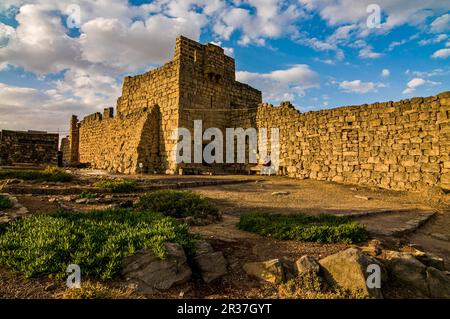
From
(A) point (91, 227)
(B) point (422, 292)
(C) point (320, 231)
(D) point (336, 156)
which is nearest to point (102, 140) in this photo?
(D) point (336, 156)

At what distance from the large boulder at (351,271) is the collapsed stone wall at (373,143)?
8.58m

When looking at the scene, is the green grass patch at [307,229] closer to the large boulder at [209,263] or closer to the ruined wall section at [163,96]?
the large boulder at [209,263]

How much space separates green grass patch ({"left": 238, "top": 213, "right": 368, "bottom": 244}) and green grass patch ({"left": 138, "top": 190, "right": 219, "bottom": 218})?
3.43 ft

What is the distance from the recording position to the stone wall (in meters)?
17.2

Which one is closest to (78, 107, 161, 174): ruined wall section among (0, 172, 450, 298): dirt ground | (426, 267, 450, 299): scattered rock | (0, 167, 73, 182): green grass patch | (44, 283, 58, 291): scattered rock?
(0, 167, 73, 182): green grass patch

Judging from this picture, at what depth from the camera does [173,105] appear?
16391 millimetres

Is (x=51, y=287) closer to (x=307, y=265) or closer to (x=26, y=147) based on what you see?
(x=307, y=265)

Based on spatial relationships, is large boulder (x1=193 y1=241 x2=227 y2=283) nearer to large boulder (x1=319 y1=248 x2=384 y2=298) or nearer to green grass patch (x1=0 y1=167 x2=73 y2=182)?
large boulder (x1=319 y1=248 x2=384 y2=298)

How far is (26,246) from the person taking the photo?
3328 mm

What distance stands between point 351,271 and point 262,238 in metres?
1.68

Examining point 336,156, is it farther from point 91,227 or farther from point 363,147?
point 91,227

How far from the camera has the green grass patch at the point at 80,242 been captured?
9.90 feet

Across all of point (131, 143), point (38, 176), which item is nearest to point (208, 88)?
point (131, 143)
